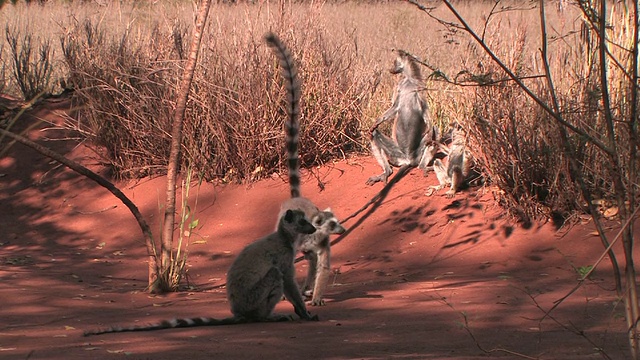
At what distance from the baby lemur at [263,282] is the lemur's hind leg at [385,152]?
5340mm

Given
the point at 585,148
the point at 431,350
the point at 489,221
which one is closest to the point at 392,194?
the point at 489,221

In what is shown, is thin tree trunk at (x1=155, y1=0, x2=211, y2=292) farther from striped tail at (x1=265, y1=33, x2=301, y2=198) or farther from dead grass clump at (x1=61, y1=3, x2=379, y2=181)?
dead grass clump at (x1=61, y1=3, x2=379, y2=181)

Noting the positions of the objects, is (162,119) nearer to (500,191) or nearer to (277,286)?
(500,191)

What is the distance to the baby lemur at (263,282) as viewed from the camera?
6348 millimetres

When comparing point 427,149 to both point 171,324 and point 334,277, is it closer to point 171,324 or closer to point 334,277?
point 334,277

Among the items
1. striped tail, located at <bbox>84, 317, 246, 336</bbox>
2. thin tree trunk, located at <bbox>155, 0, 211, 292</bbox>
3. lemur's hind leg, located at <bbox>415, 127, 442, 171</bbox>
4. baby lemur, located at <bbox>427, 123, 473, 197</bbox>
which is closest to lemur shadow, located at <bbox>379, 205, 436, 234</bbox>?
baby lemur, located at <bbox>427, 123, 473, 197</bbox>

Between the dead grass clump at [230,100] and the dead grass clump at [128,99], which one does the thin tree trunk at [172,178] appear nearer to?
the dead grass clump at [230,100]

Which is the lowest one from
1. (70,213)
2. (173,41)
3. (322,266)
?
(70,213)

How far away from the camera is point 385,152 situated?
12.1 meters

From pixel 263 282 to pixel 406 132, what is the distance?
6490 mm

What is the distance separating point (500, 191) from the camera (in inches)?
398

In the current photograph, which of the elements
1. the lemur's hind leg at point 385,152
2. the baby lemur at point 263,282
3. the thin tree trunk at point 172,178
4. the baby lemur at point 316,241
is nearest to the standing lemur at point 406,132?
the lemur's hind leg at point 385,152

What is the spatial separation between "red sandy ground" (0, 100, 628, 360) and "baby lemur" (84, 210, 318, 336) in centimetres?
14

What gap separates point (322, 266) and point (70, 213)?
21.6 feet
